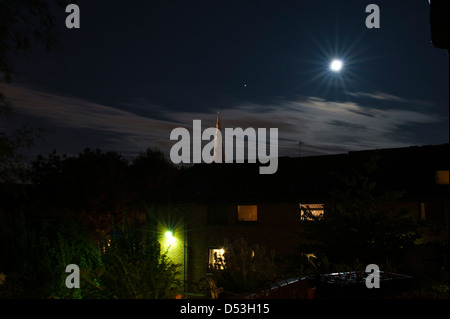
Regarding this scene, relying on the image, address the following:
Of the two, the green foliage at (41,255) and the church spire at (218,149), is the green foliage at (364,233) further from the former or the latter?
the church spire at (218,149)

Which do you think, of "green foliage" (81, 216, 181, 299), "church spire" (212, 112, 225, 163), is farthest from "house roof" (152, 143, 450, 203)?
"church spire" (212, 112, 225, 163)

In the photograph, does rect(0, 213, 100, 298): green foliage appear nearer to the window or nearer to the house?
the house

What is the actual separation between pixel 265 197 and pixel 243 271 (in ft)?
58.1

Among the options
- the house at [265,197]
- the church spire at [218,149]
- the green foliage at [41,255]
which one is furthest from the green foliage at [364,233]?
the church spire at [218,149]

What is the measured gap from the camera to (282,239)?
2384 centimetres

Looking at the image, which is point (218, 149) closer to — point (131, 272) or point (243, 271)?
point (243, 271)

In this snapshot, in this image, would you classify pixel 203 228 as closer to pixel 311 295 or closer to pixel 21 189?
pixel 21 189

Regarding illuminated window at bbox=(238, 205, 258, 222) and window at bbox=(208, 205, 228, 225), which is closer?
illuminated window at bbox=(238, 205, 258, 222)

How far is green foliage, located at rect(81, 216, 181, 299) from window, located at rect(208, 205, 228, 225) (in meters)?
18.1

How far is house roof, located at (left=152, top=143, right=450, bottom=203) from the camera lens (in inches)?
891

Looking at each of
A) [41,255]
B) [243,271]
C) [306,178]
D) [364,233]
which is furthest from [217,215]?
[243,271]

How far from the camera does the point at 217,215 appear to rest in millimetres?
25953

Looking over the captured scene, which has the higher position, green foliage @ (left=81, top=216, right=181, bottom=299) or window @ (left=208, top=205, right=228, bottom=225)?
window @ (left=208, top=205, right=228, bottom=225)
